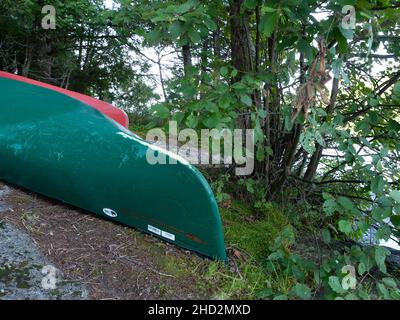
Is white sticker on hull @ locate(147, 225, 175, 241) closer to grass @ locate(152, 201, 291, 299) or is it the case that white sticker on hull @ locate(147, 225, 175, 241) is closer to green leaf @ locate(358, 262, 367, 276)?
grass @ locate(152, 201, 291, 299)

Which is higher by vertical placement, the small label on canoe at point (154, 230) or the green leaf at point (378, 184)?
the green leaf at point (378, 184)

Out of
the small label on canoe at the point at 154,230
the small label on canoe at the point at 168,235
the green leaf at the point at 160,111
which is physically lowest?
the small label on canoe at the point at 168,235

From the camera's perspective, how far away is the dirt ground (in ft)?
5.41

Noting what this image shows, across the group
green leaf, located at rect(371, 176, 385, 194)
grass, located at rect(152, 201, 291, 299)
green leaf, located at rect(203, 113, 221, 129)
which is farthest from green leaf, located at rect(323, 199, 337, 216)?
green leaf, located at rect(203, 113, 221, 129)

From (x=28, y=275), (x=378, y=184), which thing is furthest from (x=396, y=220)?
(x=28, y=275)

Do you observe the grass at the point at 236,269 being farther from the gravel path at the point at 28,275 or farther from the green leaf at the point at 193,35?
the green leaf at the point at 193,35

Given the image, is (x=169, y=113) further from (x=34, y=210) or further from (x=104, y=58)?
(x=104, y=58)

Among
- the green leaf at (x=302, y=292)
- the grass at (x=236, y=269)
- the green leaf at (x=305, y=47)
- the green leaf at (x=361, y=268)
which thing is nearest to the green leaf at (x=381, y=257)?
the green leaf at (x=361, y=268)

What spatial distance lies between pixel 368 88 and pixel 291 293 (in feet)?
5.30

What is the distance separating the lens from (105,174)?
2045mm

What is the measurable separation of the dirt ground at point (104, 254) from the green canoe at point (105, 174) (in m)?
0.07

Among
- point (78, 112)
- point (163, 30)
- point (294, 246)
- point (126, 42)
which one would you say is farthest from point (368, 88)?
point (126, 42)

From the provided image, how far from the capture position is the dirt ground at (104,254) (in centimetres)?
165
